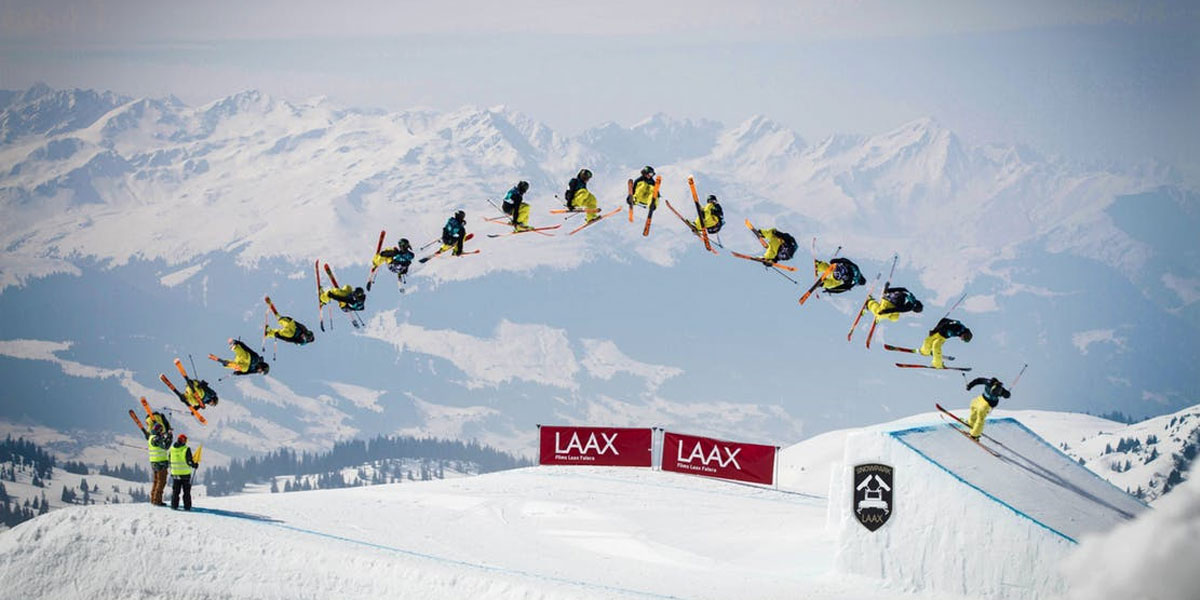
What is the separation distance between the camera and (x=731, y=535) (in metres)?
48.4

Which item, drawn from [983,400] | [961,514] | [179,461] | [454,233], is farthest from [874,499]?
[179,461]

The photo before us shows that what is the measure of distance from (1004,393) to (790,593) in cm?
938

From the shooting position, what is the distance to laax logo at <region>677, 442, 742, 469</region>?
59719mm

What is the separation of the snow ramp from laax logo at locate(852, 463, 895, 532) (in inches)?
1.3

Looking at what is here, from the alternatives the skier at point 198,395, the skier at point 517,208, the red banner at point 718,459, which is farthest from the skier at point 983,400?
the skier at point 198,395

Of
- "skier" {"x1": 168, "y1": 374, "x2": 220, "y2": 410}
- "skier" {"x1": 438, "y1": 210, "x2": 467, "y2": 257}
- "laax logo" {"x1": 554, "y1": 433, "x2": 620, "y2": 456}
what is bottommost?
"laax logo" {"x1": 554, "y1": 433, "x2": 620, "y2": 456}

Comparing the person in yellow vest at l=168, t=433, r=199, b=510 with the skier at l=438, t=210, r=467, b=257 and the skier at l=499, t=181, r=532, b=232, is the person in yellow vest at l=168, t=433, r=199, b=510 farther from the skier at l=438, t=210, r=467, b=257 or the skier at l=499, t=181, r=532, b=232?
the skier at l=499, t=181, r=532, b=232

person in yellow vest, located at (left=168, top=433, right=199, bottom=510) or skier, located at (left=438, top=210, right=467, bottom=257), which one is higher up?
skier, located at (left=438, top=210, right=467, bottom=257)

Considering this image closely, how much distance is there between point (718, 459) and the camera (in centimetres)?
6012

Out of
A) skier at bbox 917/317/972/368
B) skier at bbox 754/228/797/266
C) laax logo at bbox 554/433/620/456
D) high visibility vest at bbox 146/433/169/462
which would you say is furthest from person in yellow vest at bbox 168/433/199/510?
skier at bbox 917/317/972/368

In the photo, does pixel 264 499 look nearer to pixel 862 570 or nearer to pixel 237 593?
pixel 237 593

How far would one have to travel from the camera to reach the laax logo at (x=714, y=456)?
59719 millimetres

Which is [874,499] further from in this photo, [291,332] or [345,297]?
[291,332]

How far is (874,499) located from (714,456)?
1994 centimetres
